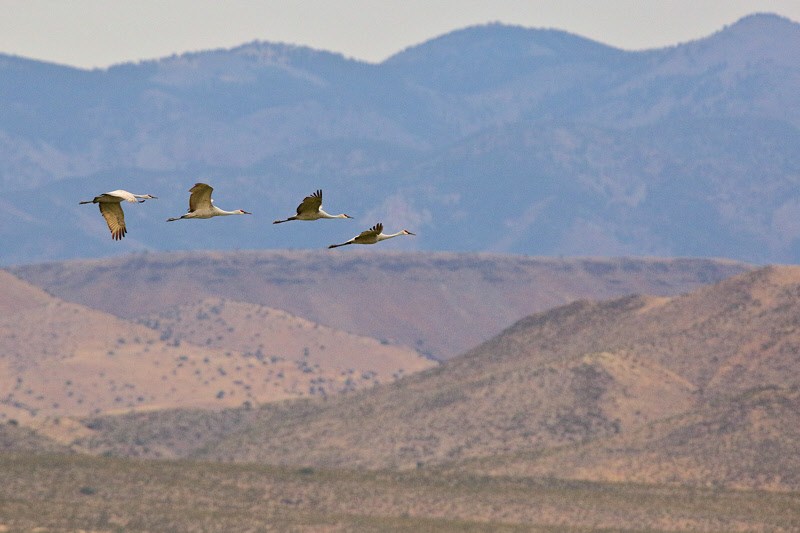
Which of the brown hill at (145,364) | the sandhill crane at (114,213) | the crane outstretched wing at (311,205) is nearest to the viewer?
the crane outstretched wing at (311,205)

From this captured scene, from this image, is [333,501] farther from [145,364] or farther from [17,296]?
[17,296]

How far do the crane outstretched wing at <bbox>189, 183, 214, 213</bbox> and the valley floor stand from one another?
39.0 meters

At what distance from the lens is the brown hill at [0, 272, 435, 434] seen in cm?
13688

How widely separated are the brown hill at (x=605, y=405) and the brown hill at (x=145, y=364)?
2627 centimetres

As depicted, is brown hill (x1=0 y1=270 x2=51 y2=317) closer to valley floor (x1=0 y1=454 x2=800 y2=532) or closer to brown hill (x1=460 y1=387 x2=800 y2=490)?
valley floor (x1=0 y1=454 x2=800 y2=532)

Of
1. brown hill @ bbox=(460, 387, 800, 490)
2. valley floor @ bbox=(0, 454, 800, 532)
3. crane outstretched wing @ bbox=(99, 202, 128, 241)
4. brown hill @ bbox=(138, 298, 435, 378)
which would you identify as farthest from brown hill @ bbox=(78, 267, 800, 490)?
crane outstretched wing @ bbox=(99, 202, 128, 241)

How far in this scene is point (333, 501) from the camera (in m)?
70.8

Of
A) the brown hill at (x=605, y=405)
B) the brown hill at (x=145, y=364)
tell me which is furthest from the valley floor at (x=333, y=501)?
the brown hill at (x=145, y=364)

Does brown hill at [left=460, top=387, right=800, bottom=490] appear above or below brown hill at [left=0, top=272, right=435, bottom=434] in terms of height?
below

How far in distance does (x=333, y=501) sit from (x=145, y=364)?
265 feet

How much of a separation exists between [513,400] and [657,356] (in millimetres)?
12184

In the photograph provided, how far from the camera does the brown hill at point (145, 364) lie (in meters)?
137

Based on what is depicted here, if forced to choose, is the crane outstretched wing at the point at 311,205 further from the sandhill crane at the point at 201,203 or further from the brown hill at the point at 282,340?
the brown hill at the point at 282,340

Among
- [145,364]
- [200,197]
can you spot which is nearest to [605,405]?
[145,364]
